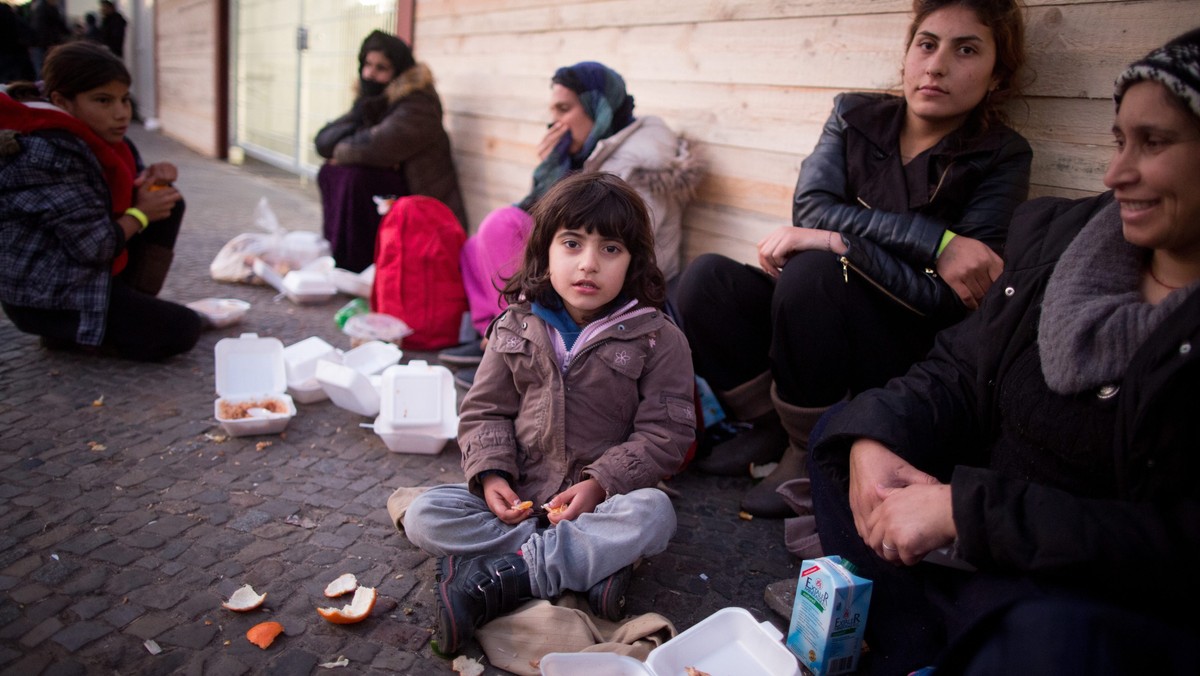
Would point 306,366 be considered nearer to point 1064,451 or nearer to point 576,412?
point 576,412

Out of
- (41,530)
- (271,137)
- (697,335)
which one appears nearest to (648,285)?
(697,335)

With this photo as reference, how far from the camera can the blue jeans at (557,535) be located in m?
2.15

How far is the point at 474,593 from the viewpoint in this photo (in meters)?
2.04

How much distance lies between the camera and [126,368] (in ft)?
12.4

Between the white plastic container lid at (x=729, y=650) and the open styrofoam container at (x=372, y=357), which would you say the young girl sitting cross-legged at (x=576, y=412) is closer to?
the white plastic container lid at (x=729, y=650)

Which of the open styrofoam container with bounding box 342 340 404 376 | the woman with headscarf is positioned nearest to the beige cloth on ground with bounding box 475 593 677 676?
the woman with headscarf

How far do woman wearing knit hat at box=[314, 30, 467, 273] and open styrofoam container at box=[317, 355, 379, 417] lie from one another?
2274 mm

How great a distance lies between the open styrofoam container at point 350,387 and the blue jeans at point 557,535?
46.0 inches

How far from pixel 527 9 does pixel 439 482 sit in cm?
355

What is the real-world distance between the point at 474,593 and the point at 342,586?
18.5 inches

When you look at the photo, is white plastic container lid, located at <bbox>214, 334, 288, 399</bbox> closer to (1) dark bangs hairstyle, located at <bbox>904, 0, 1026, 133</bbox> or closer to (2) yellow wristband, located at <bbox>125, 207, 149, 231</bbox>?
(2) yellow wristband, located at <bbox>125, 207, 149, 231</bbox>

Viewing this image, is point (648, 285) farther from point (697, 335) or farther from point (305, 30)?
point (305, 30)

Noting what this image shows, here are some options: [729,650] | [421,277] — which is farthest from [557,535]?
[421,277]

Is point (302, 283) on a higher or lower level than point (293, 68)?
lower
